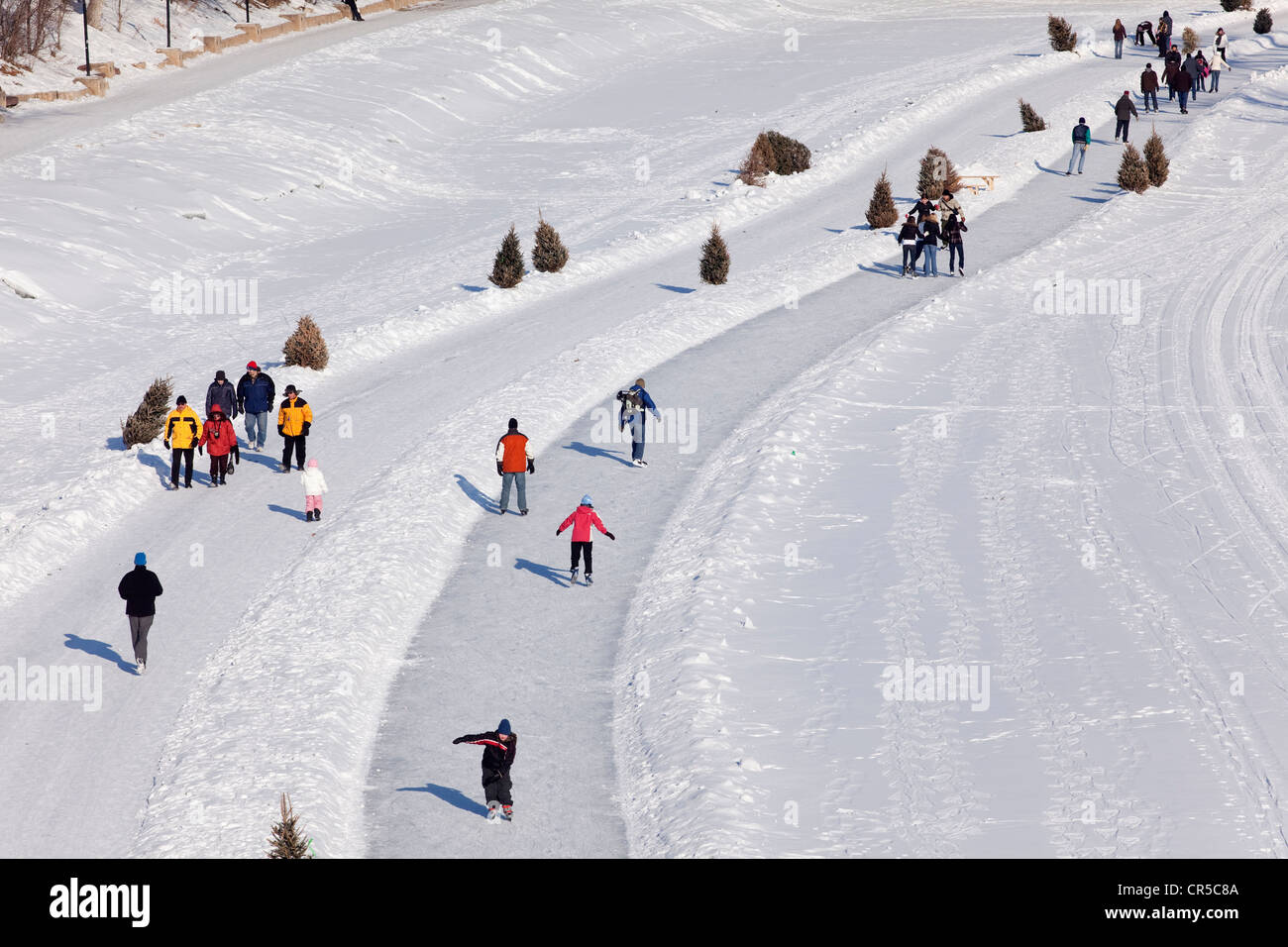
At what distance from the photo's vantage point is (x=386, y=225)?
3969 cm

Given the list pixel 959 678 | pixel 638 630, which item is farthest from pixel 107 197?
pixel 959 678

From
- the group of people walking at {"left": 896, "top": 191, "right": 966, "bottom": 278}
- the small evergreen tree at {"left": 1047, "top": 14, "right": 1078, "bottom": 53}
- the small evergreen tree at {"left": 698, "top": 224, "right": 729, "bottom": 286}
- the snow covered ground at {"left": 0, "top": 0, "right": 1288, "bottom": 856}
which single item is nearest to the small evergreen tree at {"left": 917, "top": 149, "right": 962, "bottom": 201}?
the snow covered ground at {"left": 0, "top": 0, "right": 1288, "bottom": 856}

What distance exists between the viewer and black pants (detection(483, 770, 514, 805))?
12.9 metres

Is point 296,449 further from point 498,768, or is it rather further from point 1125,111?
point 1125,111

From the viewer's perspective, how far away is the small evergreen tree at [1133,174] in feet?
122

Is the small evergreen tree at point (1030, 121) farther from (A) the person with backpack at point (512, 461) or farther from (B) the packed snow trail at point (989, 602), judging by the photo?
(A) the person with backpack at point (512, 461)

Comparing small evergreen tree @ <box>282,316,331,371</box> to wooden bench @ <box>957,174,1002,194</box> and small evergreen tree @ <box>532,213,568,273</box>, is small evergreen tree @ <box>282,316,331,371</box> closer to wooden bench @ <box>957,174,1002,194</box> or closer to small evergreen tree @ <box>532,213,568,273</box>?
small evergreen tree @ <box>532,213,568,273</box>

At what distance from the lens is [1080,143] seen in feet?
125

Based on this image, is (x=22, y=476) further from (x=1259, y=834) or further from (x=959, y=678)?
(x=1259, y=834)

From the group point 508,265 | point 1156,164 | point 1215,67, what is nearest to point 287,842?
point 508,265

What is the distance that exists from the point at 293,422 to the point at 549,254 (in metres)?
12.9

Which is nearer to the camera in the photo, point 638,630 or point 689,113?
point 638,630

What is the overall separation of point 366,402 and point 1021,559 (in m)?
11.9

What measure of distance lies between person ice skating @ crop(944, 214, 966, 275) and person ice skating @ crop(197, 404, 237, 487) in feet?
56.7
